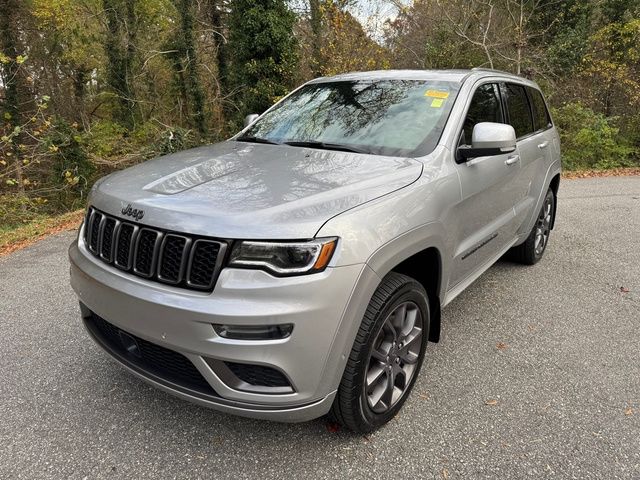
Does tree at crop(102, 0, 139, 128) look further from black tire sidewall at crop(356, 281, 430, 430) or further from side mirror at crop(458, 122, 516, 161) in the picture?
black tire sidewall at crop(356, 281, 430, 430)

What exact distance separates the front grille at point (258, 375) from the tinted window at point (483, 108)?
1901mm

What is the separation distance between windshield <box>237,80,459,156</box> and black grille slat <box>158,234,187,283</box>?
1.28 m

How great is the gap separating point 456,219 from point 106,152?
14636mm

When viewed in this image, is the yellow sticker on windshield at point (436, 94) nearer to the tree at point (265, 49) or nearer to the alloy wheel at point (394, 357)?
the alloy wheel at point (394, 357)

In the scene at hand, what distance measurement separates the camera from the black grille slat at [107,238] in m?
2.24

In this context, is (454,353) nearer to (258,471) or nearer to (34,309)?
(258,471)

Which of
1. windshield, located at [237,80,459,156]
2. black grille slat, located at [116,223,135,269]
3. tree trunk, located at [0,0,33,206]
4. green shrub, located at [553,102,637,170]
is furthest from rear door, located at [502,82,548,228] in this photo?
tree trunk, located at [0,0,33,206]

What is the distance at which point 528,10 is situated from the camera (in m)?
15.9

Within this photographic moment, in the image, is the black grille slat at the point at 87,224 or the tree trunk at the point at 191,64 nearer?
the black grille slat at the point at 87,224

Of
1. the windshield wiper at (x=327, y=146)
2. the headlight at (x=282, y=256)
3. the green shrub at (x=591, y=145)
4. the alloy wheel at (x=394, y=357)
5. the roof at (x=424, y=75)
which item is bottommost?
the green shrub at (x=591, y=145)

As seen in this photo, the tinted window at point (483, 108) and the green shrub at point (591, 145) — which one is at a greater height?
the tinted window at point (483, 108)

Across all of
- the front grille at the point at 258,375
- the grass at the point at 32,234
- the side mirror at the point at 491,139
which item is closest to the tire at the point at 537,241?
the side mirror at the point at 491,139

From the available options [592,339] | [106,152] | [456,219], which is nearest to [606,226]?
[592,339]

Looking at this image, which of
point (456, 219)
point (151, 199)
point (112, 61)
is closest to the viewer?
point (151, 199)
